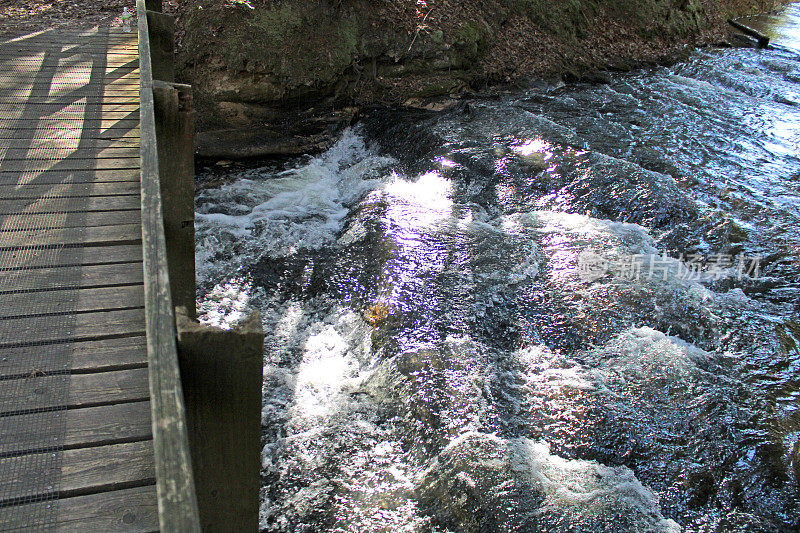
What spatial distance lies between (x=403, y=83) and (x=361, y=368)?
619cm

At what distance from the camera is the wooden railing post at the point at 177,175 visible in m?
3.41

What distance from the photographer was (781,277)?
239 inches

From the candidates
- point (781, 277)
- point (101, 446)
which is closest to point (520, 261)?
point (781, 277)

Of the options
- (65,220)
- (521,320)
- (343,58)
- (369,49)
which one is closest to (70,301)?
(65,220)

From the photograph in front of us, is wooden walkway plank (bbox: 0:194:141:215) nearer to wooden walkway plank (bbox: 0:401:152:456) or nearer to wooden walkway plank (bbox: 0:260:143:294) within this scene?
wooden walkway plank (bbox: 0:260:143:294)

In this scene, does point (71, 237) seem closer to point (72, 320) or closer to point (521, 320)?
point (72, 320)

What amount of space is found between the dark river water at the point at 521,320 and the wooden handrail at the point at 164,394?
222cm

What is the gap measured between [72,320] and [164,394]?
141 centimetres

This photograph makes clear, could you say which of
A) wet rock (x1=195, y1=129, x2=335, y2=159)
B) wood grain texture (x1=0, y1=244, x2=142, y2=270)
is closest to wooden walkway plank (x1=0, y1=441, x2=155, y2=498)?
wood grain texture (x1=0, y1=244, x2=142, y2=270)

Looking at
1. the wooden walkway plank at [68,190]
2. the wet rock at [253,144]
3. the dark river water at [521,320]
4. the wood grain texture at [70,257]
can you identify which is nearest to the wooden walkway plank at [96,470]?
the wood grain texture at [70,257]

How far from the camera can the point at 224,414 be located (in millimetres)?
2008

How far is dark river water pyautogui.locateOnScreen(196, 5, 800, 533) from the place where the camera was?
12.6 ft

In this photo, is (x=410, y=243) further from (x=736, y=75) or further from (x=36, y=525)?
(x=736, y=75)

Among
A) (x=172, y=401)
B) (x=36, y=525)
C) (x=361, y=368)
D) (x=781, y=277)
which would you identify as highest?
(x=172, y=401)
